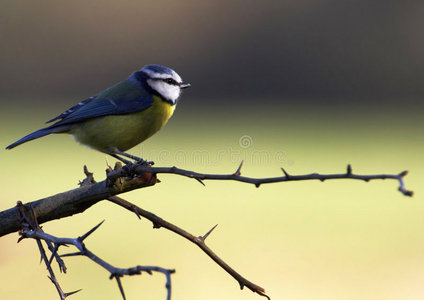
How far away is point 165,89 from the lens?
13.5 feet

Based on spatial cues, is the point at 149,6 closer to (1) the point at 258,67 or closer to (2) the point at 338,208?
(1) the point at 258,67

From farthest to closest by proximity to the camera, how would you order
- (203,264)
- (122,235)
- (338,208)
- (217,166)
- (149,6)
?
(149,6) < (217,166) < (338,208) < (122,235) < (203,264)

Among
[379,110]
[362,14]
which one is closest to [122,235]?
[379,110]

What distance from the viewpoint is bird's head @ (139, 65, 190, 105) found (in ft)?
13.4

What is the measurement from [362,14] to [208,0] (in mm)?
4072

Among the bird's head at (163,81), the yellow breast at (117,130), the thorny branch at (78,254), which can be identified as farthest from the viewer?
the bird's head at (163,81)

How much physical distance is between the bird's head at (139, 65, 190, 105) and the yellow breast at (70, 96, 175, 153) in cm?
18

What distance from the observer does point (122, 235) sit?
7.58 m

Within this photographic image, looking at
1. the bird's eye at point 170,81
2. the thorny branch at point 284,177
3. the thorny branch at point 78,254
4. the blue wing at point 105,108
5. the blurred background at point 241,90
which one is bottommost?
the thorny branch at point 78,254

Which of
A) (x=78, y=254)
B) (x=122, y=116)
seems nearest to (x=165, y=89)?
(x=122, y=116)

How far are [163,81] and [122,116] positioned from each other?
0.47 m

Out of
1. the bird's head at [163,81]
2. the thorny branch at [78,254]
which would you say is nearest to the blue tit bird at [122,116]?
the bird's head at [163,81]

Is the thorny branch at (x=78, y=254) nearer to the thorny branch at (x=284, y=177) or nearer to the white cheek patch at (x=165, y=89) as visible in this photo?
the thorny branch at (x=284, y=177)

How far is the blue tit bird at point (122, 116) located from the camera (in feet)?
12.4
